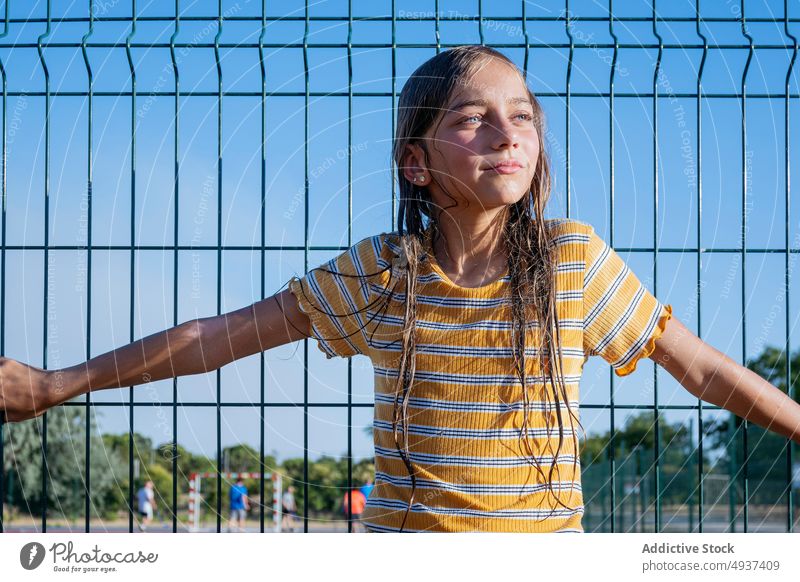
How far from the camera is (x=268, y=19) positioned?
364 centimetres

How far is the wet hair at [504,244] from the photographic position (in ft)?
7.47

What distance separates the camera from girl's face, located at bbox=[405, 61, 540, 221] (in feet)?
7.60

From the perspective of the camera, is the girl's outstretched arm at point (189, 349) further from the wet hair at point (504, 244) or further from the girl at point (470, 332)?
the wet hair at point (504, 244)

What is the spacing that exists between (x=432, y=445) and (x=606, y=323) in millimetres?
544

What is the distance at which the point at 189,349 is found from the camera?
2.54m

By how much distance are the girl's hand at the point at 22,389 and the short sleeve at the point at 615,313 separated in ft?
4.82

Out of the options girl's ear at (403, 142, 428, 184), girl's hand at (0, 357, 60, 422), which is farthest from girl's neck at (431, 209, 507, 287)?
girl's hand at (0, 357, 60, 422)

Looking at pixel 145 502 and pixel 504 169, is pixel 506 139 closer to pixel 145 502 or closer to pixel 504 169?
pixel 504 169

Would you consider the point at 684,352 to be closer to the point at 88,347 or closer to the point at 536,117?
the point at 536,117

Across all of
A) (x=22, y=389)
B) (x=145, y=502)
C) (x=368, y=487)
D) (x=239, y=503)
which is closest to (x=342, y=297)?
(x=22, y=389)

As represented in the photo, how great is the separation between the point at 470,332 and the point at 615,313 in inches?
15.3

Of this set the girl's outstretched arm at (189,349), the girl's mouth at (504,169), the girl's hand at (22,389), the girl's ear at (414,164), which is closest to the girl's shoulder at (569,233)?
the girl's mouth at (504,169)

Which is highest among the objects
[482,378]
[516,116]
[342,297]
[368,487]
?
[516,116]

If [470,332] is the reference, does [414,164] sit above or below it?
above
